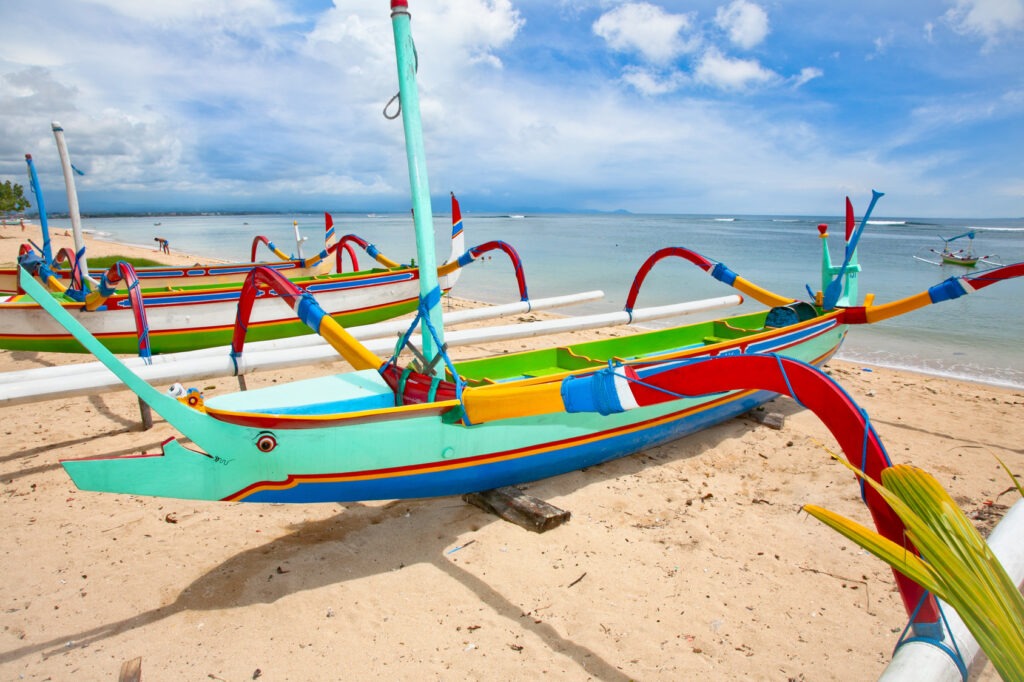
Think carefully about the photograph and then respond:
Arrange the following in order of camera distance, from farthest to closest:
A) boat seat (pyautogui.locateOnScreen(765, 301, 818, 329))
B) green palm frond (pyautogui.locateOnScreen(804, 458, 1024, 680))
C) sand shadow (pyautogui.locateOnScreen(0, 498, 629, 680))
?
1. boat seat (pyautogui.locateOnScreen(765, 301, 818, 329))
2. sand shadow (pyautogui.locateOnScreen(0, 498, 629, 680))
3. green palm frond (pyautogui.locateOnScreen(804, 458, 1024, 680))

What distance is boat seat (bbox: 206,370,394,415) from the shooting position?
130 inches

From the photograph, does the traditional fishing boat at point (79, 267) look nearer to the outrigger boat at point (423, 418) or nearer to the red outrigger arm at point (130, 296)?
the red outrigger arm at point (130, 296)

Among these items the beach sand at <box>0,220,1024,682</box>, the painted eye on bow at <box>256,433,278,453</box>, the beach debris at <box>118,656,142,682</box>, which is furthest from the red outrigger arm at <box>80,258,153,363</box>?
the beach debris at <box>118,656,142,682</box>

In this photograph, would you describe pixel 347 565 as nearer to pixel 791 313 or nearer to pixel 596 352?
pixel 596 352

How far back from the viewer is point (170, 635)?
8.91ft

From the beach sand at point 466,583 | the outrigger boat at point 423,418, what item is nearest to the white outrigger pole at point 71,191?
the beach sand at point 466,583

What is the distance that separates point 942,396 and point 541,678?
684 cm

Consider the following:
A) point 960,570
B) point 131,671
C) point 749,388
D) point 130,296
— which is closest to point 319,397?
point 131,671

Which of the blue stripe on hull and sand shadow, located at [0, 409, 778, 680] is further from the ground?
the blue stripe on hull

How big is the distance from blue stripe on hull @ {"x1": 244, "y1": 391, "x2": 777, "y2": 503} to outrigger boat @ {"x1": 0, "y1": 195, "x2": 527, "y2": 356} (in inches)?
103

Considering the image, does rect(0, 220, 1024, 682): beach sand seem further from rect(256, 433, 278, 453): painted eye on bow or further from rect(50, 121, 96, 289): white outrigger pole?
rect(50, 121, 96, 289): white outrigger pole

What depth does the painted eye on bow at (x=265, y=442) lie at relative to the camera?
2.75 metres

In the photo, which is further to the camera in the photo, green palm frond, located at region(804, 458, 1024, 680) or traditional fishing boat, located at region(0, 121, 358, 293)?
traditional fishing boat, located at region(0, 121, 358, 293)

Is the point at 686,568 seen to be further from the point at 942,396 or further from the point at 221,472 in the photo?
the point at 942,396
